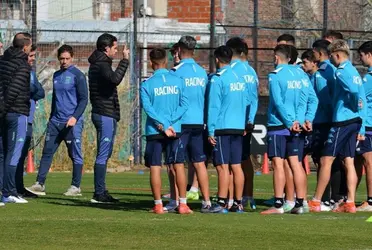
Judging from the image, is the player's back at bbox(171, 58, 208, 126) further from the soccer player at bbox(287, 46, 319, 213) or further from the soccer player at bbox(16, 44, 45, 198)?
the soccer player at bbox(16, 44, 45, 198)

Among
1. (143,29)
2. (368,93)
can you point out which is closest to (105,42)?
(368,93)

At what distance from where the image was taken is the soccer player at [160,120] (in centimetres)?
1559

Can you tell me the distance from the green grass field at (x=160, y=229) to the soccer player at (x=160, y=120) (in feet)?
1.35

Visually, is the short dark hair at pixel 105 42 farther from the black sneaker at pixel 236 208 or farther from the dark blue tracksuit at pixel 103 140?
the black sneaker at pixel 236 208

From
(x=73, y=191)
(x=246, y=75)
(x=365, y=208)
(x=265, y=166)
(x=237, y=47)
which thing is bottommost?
(x=265, y=166)

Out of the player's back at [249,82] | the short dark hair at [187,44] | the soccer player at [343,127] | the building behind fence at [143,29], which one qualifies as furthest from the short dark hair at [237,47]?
the building behind fence at [143,29]

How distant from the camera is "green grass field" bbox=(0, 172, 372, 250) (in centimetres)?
1210

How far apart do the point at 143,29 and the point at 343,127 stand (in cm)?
1644

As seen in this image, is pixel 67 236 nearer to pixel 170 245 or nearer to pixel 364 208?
pixel 170 245

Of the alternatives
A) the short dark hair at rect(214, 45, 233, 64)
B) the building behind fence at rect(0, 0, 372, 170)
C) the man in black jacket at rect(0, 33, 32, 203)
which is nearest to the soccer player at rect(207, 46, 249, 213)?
the short dark hair at rect(214, 45, 233, 64)

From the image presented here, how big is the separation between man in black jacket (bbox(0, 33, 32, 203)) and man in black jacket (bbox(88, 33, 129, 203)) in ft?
3.65

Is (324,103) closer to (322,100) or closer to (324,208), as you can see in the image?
(322,100)

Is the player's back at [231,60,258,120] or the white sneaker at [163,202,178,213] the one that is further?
the player's back at [231,60,258,120]

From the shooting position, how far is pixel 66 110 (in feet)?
61.8
